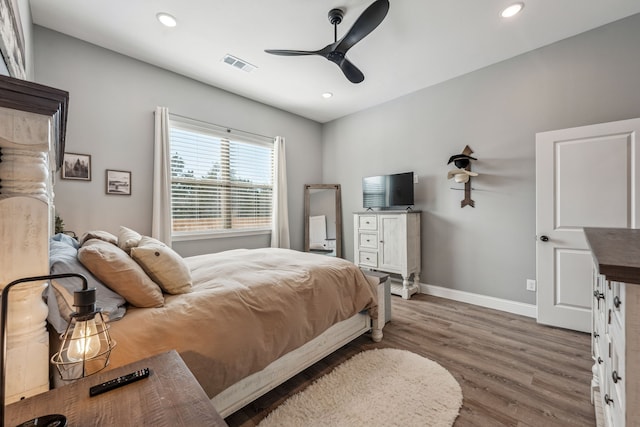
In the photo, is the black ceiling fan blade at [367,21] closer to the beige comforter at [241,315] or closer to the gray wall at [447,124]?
the beige comforter at [241,315]

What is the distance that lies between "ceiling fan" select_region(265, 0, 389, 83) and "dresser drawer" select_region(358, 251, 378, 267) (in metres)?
2.42

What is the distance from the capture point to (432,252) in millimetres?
3764

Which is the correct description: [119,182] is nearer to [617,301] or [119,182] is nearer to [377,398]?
[377,398]

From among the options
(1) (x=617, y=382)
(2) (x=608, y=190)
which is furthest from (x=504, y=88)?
(1) (x=617, y=382)

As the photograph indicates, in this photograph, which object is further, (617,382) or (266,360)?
(266,360)

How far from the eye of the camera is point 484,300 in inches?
130

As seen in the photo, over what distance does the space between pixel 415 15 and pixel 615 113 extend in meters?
2.14

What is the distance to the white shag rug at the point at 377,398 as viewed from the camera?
60.0 inches

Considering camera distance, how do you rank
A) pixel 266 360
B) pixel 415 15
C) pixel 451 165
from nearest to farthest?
pixel 266 360 < pixel 415 15 < pixel 451 165

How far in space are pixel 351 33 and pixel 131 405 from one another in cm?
251

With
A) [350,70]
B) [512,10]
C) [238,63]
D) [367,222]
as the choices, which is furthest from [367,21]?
[367,222]

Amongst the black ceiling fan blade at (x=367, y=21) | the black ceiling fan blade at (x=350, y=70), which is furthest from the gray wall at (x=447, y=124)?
the black ceiling fan blade at (x=367, y=21)

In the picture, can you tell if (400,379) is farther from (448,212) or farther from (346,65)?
(346,65)

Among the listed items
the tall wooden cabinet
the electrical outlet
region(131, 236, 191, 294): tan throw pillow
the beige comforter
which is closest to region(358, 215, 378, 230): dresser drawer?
the beige comforter
